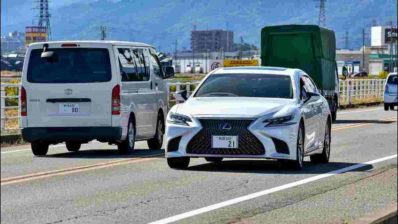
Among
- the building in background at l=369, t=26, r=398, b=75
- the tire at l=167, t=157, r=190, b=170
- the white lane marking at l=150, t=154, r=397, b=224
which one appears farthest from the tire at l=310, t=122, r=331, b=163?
the building in background at l=369, t=26, r=398, b=75

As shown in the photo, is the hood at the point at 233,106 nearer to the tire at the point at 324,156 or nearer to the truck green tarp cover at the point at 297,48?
the tire at the point at 324,156

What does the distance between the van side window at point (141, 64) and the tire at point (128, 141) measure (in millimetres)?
987

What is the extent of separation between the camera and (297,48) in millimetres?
32219

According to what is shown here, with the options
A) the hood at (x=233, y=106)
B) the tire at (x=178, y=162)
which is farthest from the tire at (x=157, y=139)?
the hood at (x=233, y=106)

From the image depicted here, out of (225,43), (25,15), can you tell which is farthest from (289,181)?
(225,43)

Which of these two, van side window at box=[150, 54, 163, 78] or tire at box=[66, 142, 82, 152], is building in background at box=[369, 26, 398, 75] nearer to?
van side window at box=[150, 54, 163, 78]

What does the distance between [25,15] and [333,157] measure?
324 inches

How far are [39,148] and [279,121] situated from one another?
5402 mm

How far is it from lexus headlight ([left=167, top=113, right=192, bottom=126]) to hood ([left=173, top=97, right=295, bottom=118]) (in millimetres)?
66

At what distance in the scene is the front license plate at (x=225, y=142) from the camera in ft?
44.2

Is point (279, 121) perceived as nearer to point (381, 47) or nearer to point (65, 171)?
point (65, 171)

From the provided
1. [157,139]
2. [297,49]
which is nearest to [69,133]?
[157,139]

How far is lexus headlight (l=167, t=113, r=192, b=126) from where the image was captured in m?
13.7

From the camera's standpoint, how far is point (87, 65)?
16812 millimetres
